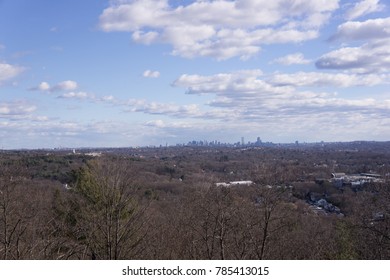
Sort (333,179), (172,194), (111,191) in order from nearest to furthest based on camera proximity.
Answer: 1. (111,191)
2. (172,194)
3. (333,179)

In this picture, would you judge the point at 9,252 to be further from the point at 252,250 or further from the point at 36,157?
the point at 36,157

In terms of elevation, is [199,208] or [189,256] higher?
[199,208]

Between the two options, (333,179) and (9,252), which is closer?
(9,252)

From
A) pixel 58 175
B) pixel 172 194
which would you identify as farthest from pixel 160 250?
pixel 58 175

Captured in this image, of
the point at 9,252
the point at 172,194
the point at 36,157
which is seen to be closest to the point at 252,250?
the point at 9,252

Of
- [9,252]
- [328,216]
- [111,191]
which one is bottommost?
[328,216]

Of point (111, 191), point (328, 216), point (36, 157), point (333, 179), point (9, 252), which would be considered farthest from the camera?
point (36, 157)

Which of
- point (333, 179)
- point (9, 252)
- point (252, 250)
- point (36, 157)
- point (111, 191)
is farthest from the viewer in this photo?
point (36, 157)

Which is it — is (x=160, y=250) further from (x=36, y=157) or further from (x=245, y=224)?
(x=36, y=157)

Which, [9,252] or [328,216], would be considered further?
[328,216]
